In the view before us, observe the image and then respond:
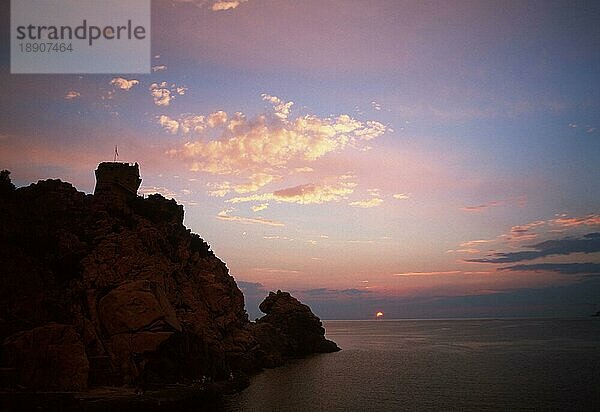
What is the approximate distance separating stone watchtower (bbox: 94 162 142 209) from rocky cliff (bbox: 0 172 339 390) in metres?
1.97

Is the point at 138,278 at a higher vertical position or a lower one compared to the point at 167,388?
higher

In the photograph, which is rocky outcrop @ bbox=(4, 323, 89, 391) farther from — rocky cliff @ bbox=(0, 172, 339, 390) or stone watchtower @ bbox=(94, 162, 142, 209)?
stone watchtower @ bbox=(94, 162, 142, 209)

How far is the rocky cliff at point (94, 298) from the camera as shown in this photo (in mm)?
63156

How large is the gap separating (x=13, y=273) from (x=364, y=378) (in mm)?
70338

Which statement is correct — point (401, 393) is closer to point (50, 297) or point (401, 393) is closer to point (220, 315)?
point (220, 315)

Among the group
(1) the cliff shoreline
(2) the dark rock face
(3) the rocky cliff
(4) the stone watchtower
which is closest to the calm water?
(2) the dark rock face

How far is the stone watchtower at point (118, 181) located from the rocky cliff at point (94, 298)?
1972 millimetres

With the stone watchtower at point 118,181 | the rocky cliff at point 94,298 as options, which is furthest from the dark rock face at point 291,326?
the stone watchtower at point 118,181

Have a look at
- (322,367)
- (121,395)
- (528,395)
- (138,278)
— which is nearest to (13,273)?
(138,278)

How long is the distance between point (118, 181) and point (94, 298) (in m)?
29.2

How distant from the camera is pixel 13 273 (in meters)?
69.8

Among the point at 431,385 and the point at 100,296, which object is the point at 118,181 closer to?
the point at 100,296

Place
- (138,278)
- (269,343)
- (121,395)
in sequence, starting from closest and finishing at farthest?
(121,395)
(138,278)
(269,343)

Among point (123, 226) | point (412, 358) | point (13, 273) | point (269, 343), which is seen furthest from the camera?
point (412, 358)
